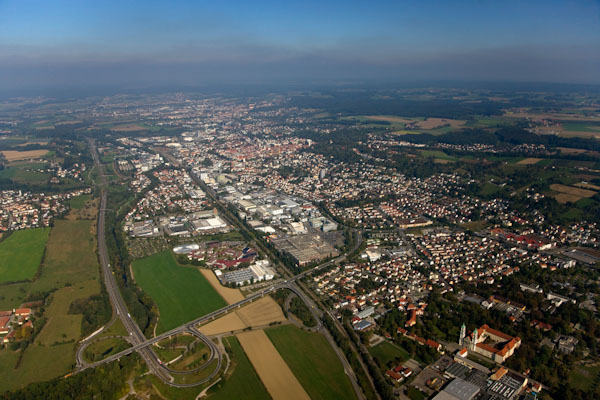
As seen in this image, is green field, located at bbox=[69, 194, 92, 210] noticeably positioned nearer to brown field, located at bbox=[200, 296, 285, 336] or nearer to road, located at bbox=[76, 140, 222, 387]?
road, located at bbox=[76, 140, 222, 387]

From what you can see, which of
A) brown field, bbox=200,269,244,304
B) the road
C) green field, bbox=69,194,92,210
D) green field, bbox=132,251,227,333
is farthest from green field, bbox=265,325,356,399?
green field, bbox=69,194,92,210

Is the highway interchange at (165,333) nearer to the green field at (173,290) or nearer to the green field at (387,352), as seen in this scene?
Result: the green field at (173,290)

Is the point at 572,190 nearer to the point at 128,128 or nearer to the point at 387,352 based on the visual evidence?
the point at 387,352

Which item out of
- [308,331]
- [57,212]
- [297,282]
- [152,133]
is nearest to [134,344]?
[308,331]

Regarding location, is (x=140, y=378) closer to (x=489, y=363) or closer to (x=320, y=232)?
(x=489, y=363)

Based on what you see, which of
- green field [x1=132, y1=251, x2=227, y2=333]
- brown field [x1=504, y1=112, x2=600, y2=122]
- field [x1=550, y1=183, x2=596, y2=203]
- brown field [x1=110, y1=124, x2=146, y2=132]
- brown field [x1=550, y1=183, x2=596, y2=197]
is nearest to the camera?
green field [x1=132, y1=251, x2=227, y2=333]

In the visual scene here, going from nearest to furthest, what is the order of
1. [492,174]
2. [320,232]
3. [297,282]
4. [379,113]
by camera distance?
[297,282], [320,232], [492,174], [379,113]

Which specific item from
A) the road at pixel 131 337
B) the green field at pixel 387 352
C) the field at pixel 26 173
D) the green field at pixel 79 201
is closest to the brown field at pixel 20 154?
the field at pixel 26 173

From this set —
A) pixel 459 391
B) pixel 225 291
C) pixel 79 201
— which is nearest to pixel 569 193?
pixel 459 391
